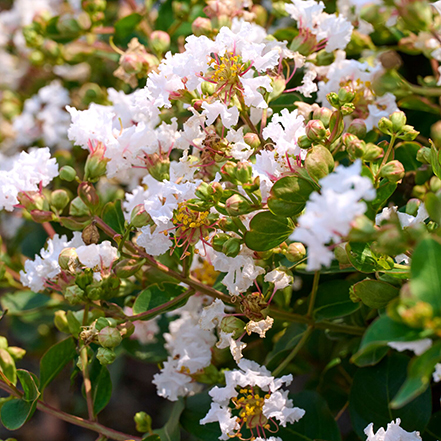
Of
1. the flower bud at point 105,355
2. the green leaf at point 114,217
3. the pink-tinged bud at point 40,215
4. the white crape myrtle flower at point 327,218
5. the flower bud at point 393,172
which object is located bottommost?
the flower bud at point 105,355

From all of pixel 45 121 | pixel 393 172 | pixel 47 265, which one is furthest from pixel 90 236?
pixel 45 121

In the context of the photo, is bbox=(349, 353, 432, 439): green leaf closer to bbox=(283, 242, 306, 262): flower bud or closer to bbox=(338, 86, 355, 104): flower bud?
bbox=(283, 242, 306, 262): flower bud

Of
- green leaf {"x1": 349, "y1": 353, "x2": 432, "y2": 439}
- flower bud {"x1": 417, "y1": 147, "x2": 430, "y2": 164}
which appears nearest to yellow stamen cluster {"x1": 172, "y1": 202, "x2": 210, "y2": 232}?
flower bud {"x1": 417, "y1": 147, "x2": 430, "y2": 164}

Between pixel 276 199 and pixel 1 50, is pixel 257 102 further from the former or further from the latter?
pixel 1 50

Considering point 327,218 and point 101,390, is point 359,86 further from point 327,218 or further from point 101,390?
point 101,390

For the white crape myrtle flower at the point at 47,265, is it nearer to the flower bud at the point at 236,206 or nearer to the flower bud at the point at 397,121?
the flower bud at the point at 236,206

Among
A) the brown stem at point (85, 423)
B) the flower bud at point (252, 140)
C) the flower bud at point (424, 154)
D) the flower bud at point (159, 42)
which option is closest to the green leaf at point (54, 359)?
the brown stem at point (85, 423)
